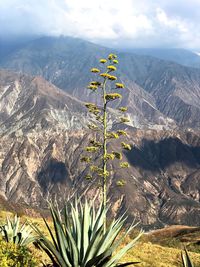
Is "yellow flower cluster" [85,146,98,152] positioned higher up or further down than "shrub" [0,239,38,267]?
further down

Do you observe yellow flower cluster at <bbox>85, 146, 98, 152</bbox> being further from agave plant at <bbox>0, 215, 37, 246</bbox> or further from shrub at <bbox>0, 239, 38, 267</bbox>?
shrub at <bbox>0, 239, 38, 267</bbox>

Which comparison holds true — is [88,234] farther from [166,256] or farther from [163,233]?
[163,233]

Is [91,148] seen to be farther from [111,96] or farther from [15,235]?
[15,235]

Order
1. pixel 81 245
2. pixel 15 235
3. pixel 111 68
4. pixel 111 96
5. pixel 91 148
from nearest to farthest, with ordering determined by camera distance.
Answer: pixel 81 245, pixel 15 235, pixel 111 68, pixel 91 148, pixel 111 96

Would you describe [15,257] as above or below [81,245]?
below

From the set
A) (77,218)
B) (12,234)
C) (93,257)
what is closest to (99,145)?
(12,234)

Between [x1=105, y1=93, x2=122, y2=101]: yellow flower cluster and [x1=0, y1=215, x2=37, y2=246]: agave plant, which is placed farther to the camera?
[x1=105, y1=93, x2=122, y2=101]: yellow flower cluster

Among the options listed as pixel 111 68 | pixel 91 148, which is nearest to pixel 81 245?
pixel 91 148

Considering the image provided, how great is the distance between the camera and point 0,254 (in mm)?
9000

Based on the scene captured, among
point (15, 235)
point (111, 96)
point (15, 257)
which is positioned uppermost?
point (111, 96)

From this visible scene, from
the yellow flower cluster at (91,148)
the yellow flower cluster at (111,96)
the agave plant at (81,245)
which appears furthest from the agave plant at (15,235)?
the agave plant at (81,245)

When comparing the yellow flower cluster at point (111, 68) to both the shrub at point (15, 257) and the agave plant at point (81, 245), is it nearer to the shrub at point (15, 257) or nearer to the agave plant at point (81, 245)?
the agave plant at point (81, 245)

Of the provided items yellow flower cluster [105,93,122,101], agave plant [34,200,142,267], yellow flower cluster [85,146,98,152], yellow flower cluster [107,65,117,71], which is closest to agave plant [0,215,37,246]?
yellow flower cluster [85,146,98,152]

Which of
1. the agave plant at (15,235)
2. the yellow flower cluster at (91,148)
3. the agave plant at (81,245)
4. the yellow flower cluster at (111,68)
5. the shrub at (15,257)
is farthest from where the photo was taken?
the yellow flower cluster at (91,148)
